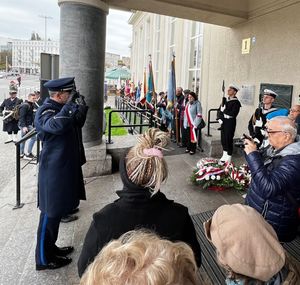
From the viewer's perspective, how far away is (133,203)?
144cm

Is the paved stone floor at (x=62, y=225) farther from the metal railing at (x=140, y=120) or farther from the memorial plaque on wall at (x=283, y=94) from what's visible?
the memorial plaque on wall at (x=283, y=94)

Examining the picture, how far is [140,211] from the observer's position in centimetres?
142

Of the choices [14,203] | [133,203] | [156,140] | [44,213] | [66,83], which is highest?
[66,83]

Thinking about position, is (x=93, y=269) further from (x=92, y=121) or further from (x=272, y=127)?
(x=92, y=121)

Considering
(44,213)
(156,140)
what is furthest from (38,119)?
(156,140)

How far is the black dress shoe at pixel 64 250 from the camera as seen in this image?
280 centimetres

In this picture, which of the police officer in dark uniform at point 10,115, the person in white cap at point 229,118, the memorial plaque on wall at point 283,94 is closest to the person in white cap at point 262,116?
the person in white cap at point 229,118

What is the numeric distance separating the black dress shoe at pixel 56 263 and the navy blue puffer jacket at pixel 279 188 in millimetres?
1839

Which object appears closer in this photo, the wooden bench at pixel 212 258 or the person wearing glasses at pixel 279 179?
the person wearing glasses at pixel 279 179

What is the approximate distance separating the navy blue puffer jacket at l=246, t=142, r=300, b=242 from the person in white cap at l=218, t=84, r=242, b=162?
372 centimetres

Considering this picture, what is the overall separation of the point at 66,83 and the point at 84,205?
198 centimetres

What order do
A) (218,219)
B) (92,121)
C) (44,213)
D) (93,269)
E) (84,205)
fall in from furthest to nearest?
(92,121) → (84,205) → (44,213) → (218,219) → (93,269)

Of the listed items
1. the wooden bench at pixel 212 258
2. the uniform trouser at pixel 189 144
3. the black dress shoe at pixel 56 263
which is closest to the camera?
the wooden bench at pixel 212 258

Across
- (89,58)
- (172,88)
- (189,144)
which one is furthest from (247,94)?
(89,58)
